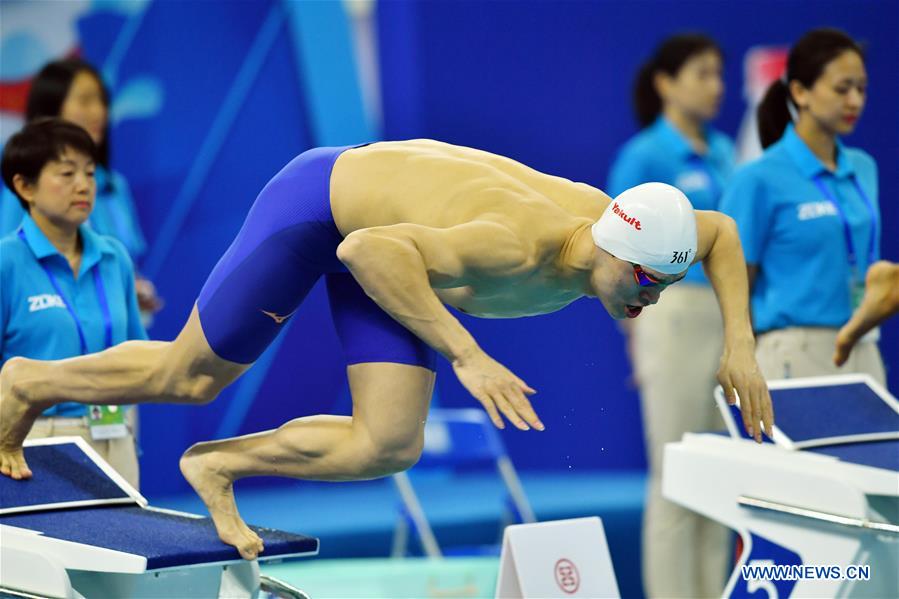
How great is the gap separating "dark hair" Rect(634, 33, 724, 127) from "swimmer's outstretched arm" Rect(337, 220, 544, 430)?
9.40 ft

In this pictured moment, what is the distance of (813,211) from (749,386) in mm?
1335

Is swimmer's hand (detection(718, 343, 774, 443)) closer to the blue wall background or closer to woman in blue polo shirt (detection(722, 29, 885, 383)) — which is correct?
woman in blue polo shirt (detection(722, 29, 885, 383))

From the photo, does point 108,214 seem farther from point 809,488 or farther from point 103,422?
point 809,488

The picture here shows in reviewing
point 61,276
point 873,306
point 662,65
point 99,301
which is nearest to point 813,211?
point 873,306

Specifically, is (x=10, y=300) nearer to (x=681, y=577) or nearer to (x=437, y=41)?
(x=681, y=577)

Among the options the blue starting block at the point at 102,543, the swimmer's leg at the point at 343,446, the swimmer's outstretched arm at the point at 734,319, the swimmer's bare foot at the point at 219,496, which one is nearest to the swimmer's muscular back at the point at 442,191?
the swimmer's outstretched arm at the point at 734,319

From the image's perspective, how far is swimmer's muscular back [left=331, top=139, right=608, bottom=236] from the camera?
128 inches

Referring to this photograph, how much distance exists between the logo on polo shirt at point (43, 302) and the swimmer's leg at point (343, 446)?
76 centimetres

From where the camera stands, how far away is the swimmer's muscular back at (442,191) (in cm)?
325

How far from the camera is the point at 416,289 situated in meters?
3.03

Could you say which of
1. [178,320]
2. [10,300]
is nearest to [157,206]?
[178,320]

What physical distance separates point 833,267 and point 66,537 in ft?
8.63

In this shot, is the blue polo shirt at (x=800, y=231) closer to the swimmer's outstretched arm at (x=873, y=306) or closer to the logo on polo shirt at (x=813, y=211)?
the logo on polo shirt at (x=813, y=211)

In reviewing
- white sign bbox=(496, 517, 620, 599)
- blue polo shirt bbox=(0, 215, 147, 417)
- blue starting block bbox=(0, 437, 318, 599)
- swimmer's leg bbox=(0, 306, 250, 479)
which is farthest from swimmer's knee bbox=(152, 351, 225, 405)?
white sign bbox=(496, 517, 620, 599)
